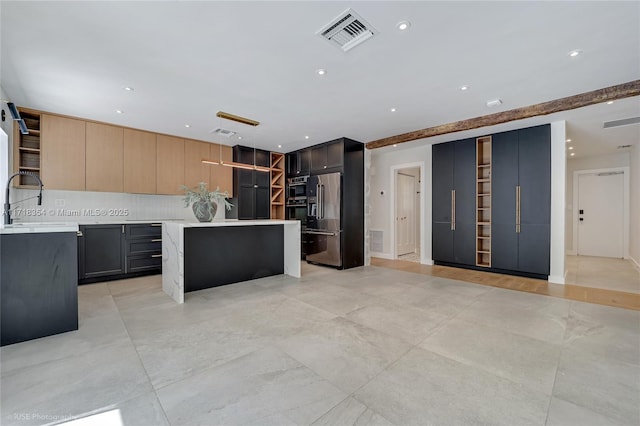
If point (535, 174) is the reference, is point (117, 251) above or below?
below

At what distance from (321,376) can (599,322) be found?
10.1ft

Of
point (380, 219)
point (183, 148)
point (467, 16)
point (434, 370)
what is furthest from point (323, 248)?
point (467, 16)

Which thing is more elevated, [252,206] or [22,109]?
[22,109]

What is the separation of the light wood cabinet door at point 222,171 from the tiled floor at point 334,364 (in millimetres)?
3170

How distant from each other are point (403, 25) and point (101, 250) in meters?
5.23

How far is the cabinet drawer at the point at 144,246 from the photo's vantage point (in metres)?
4.69

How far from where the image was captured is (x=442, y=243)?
5.79 m

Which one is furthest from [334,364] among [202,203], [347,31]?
[202,203]

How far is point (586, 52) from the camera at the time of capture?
8.36ft

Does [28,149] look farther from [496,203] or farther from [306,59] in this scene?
[496,203]

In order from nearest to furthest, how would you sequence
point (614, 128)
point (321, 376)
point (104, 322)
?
1. point (321, 376)
2. point (104, 322)
3. point (614, 128)

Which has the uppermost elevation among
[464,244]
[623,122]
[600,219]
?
[623,122]

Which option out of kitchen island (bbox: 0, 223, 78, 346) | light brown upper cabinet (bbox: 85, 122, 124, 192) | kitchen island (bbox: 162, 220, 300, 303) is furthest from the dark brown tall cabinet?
light brown upper cabinet (bbox: 85, 122, 124, 192)

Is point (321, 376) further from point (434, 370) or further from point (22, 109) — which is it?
point (22, 109)
